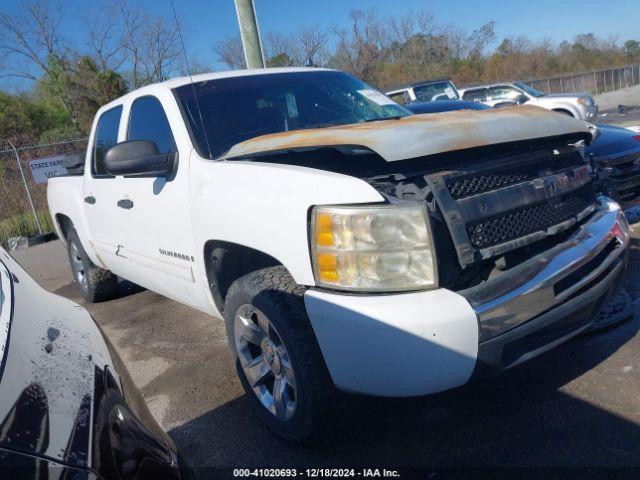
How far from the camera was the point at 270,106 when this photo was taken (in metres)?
3.58

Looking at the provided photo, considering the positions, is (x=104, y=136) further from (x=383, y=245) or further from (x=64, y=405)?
(x=64, y=405)

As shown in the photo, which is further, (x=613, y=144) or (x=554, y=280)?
(x=613, y=144)

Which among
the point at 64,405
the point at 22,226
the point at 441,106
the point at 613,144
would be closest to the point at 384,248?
the point at 64,405

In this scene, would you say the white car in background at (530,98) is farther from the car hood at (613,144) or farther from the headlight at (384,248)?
the headlight at (384,248)

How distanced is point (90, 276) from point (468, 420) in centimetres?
415

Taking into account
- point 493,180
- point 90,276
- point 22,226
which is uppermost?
point 493,180

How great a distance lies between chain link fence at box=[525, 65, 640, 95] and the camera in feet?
107

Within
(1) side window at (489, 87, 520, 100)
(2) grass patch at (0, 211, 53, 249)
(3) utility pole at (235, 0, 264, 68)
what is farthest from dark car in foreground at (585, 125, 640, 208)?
(1) side window at (489, 87, 520, 100)

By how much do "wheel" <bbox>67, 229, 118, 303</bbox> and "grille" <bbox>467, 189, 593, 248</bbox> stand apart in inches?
166

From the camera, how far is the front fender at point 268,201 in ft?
7.19

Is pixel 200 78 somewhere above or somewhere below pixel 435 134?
above

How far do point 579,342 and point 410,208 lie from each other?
1.68 metres

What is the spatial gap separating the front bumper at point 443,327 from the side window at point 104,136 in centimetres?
285

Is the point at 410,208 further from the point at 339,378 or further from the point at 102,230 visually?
the point at 102,230
